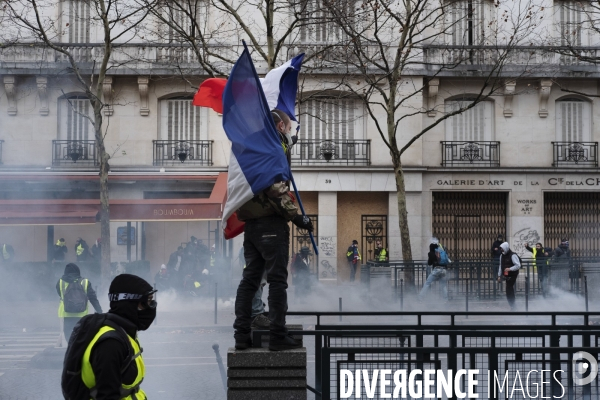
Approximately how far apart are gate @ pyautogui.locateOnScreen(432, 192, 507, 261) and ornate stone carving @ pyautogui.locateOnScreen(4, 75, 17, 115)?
15.1m

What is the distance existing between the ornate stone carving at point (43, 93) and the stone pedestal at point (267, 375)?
2396 centimetres

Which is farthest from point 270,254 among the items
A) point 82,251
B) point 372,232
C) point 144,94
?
point 372,232

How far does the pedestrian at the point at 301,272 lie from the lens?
24859mm

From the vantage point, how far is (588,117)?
30141mm

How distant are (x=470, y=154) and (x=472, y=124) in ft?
3.66

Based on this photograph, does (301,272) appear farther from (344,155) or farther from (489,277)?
(489,277)

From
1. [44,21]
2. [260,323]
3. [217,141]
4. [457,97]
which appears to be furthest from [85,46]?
[260,323]

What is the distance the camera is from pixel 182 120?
29.1 meters

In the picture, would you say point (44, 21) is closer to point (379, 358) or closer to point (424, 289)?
point (424, 289)

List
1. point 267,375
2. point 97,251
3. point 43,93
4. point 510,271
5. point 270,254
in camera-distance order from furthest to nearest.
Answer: point 43,93, point 97,251, point 510,271, point 270,254, point 267,375

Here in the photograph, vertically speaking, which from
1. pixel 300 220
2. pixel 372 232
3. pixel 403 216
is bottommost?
pixel 372 232

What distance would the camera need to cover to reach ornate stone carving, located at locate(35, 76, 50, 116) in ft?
92.2

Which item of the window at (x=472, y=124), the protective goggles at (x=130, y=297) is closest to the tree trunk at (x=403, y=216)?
the window at (x=472, y=124)

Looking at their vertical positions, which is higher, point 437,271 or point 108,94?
point 108,94
